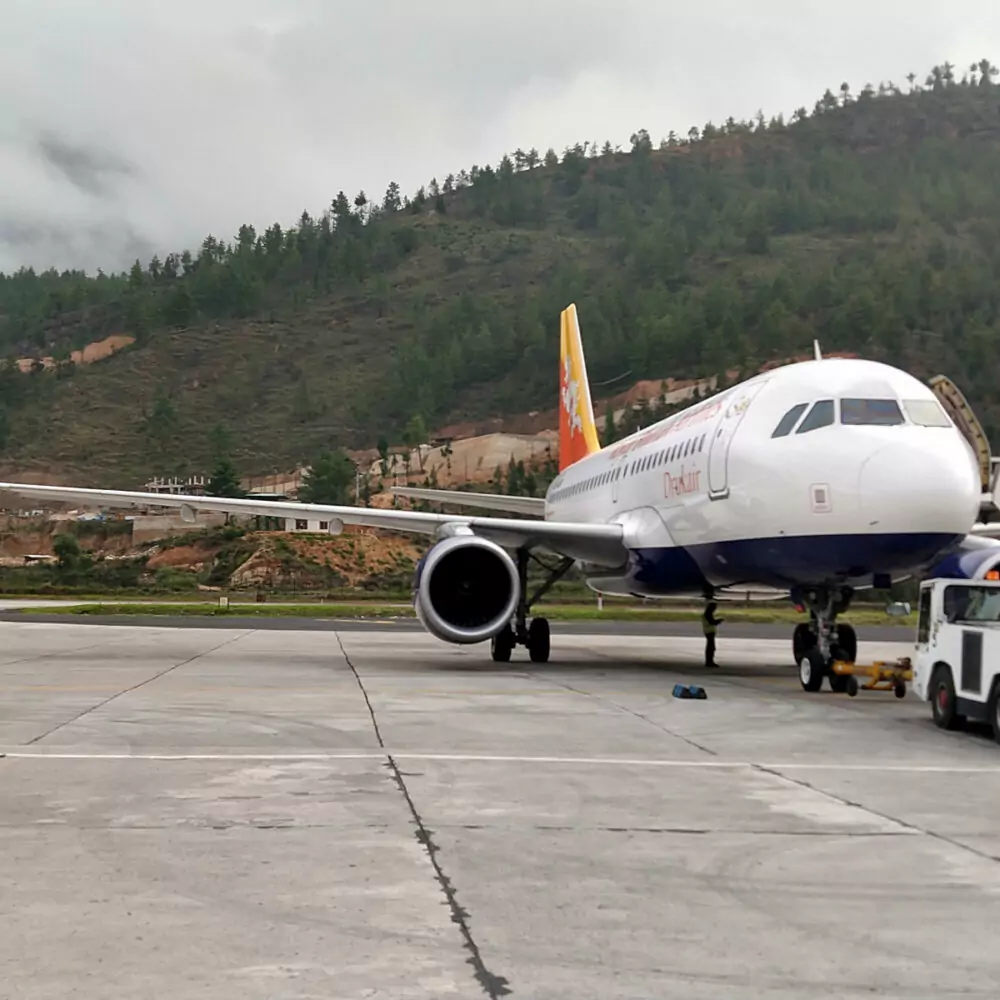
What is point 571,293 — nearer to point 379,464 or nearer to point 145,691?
point 379,464

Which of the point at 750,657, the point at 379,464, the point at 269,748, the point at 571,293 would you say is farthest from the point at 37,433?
the point at 269,748

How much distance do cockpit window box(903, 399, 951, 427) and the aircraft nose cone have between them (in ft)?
1.49

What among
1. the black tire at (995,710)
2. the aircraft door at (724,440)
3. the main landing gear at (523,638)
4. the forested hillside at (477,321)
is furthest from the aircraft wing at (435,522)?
the forested hillside at (477,321)

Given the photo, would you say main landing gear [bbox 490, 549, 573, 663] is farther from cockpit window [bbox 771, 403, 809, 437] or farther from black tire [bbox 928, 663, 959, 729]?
black tire [bbox 928, 663, 959, 729]

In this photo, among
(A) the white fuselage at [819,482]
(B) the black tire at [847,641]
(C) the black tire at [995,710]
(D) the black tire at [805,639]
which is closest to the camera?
(C) the black tire at [995,710]

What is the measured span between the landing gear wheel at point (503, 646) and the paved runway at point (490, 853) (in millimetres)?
7324

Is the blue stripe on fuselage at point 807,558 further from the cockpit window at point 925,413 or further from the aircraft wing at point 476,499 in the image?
the aircraft wing at point 476,499

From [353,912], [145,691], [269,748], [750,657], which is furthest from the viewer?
[750,657]

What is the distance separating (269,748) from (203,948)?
18.3ft

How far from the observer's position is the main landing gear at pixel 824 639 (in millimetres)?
15477

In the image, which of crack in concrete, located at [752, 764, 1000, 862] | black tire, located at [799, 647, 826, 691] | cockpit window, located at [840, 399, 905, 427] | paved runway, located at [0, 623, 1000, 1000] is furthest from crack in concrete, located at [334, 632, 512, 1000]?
black tire, located at [799, 647, 826, 691]

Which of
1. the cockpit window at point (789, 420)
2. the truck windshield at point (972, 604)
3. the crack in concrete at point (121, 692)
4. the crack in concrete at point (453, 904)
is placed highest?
the cockpit window at point (789, 420)

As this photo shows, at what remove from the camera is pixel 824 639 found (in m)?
15.8

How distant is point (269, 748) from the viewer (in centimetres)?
1015
